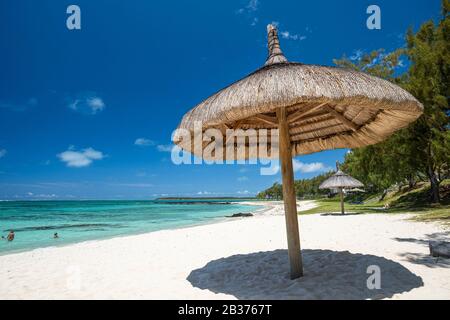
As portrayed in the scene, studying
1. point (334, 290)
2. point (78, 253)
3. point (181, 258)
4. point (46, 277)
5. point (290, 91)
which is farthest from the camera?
point (78, 253)

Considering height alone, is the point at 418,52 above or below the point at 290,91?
above

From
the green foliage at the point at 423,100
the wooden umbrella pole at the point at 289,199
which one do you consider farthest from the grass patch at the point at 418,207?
the wooden umbrella pole at the point at 289,199

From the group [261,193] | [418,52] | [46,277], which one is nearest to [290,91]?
[46,277]

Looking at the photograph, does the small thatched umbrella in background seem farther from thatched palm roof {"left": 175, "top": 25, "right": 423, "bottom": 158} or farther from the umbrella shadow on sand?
thatched palm roof {"left": 175, "top": 25, "right": 423, "bottom": 158}

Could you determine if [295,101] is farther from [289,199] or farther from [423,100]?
[423,100]

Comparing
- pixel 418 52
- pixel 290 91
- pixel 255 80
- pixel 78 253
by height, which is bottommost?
pixel 78 253

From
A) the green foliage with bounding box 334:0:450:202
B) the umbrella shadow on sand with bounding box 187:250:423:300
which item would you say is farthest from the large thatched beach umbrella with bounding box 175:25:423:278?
the green foliage with bounding box 334:0:450:202

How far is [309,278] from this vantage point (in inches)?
162

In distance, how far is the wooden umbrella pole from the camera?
13.3ft

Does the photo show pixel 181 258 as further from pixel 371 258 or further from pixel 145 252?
pixel 371 258

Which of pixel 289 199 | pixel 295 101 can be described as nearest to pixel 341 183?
pixel 289 199

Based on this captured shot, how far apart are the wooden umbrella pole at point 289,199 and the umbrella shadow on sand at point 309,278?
0.89 feet
